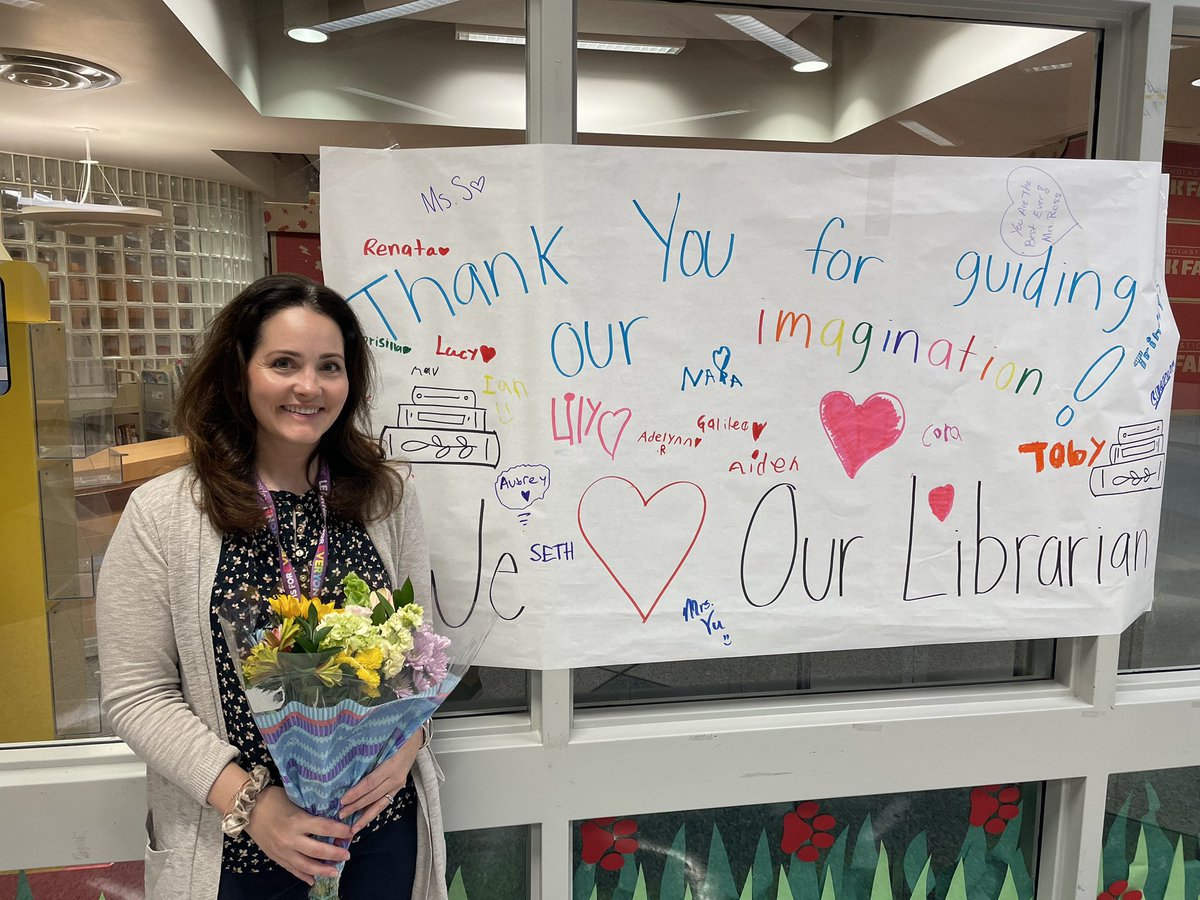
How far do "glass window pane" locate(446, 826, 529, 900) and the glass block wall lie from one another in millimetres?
1144

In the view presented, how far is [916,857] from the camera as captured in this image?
1935 millimetres

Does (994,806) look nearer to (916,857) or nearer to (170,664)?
(916,857)

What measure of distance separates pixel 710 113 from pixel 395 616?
118 centimetres

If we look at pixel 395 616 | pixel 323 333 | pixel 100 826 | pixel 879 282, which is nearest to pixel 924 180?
pixel 879 282

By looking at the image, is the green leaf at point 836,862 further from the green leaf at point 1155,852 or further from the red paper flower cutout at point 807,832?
the green leaf at point 1155,852

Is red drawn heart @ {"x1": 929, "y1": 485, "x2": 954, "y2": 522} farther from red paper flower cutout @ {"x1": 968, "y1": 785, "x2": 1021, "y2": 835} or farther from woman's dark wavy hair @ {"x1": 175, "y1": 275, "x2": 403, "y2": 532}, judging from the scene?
woman's dark wavy hair @ {"x1": 175, "y1": 275, "x2": 403, "y2": 532}

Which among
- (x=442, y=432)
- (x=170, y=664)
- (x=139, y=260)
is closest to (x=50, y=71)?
(x=139, y=260)

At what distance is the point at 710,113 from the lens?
1.68m

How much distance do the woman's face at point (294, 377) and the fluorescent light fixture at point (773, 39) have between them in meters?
1.06

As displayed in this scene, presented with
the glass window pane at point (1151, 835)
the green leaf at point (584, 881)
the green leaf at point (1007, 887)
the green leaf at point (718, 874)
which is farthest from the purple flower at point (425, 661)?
the glass window pane at point (1151, 835)

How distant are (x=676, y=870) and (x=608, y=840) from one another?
0.18 meters

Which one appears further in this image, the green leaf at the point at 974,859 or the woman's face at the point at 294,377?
the green leaf at the point at 974,859

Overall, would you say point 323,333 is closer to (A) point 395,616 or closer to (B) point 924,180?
(A) point 395,616

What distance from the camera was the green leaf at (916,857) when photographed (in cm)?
193
